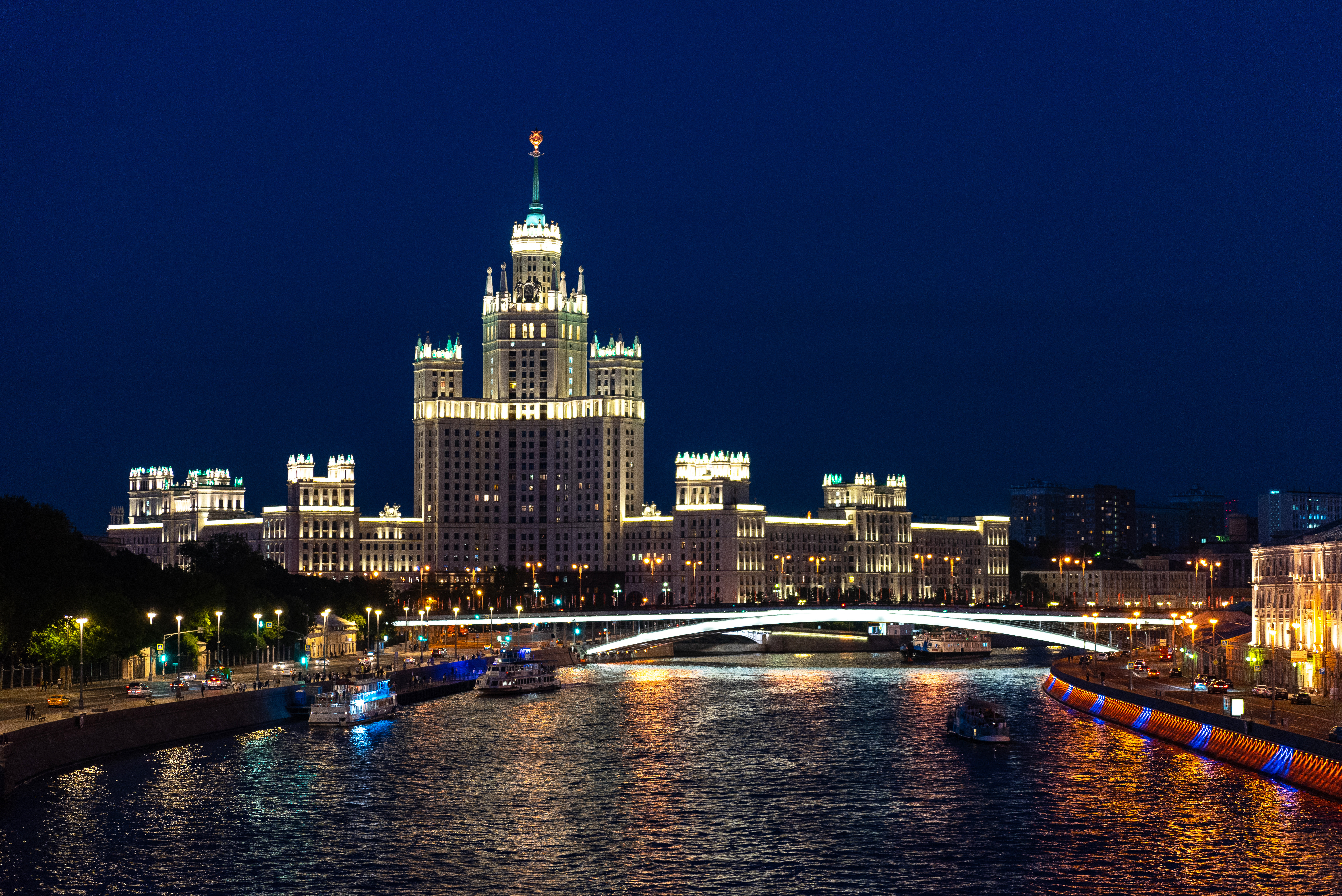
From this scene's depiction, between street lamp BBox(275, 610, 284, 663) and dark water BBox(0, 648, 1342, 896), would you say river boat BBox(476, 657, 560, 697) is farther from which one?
dark water BBox(0, 648, 1342, 896)

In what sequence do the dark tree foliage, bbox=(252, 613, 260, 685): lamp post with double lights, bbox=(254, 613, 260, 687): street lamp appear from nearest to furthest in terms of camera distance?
the dark tree foliage < bbox=(252, 613, 260, 685): lamp post with double lights < bbox=(254, 613, 260, 687): street lamp

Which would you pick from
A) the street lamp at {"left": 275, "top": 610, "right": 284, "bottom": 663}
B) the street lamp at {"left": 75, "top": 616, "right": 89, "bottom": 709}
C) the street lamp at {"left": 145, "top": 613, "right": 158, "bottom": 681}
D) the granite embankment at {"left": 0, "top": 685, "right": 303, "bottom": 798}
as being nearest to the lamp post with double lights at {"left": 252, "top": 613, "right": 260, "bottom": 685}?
the street lamp at {"left": 275, "top": 610, "right": 284, "bottom": 663}

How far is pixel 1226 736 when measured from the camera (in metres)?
87.4

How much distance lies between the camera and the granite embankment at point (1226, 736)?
74.3 metres

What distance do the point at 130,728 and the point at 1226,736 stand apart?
53.7m

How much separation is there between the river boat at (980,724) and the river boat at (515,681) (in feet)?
146

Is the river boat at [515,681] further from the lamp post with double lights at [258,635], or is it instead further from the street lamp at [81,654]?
the street lamp at [81,654]

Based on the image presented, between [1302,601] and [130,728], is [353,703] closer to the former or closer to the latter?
[130,728]

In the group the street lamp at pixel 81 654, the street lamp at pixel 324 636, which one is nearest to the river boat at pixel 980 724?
the street lamp at pixel 81 654

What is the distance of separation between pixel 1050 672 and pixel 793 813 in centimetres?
7342

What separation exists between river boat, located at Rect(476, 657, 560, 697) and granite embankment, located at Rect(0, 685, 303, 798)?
28.0 m

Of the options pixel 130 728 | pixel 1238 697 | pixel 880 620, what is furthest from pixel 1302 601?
pixel 130 728

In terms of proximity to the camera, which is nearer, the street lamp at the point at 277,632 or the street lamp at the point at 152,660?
the street lamp at the point at 152,660

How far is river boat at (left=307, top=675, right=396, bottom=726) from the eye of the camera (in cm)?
10956
